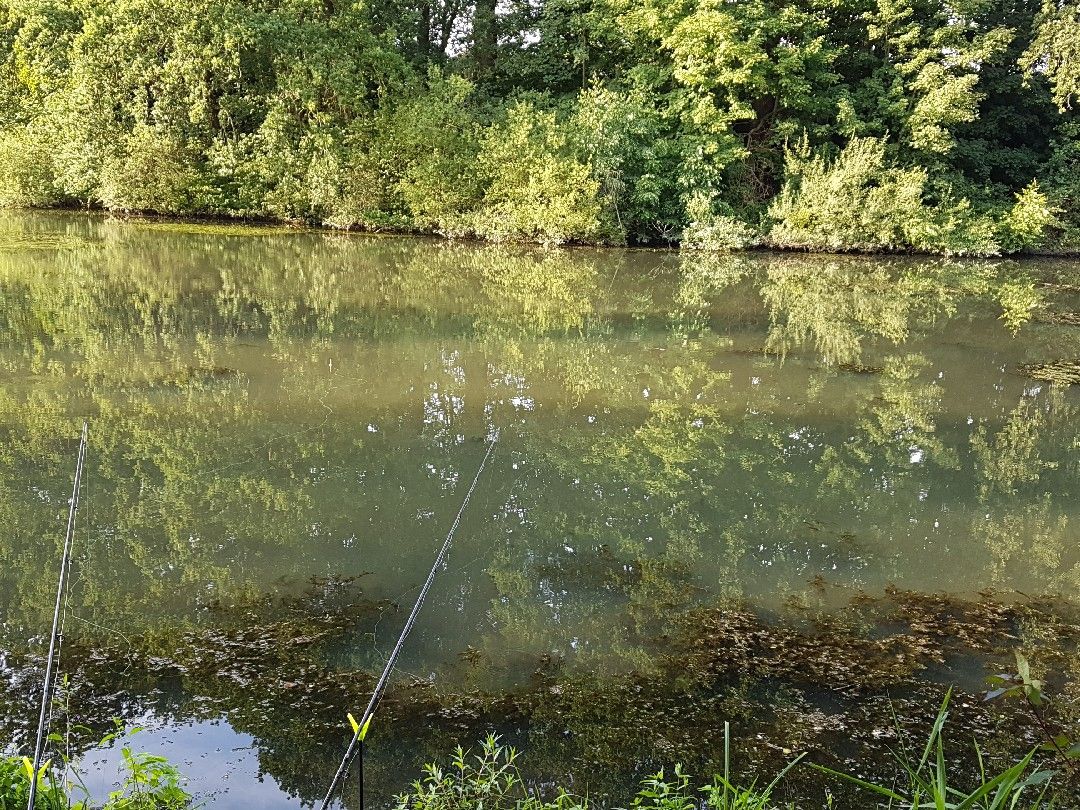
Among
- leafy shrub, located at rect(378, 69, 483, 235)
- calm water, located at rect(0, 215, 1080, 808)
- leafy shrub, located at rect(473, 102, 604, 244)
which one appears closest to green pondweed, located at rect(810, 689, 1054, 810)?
calm water, located at rect(0, 215, 1080, 808)

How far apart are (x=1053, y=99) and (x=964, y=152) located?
2.16 meters

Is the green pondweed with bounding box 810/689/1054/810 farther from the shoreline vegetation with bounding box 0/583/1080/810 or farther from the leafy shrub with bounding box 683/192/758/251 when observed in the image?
the leafy shrub with bounding box 683/192/758/251

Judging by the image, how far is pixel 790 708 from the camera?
322cm

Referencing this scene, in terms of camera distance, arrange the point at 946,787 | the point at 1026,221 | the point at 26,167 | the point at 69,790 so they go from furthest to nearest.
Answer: the point at 26,167, the point at 1026,221, the point at 69,790, the point at 946,787

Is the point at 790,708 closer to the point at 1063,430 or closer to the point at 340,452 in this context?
the point at 340,452

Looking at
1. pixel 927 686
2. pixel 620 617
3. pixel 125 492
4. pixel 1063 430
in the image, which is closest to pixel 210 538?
pixel 125 492

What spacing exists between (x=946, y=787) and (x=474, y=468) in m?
3.96

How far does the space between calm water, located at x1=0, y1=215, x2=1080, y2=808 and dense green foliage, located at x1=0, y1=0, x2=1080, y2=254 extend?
7606mm

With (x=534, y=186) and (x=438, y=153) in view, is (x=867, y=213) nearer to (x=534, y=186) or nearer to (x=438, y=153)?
(x=534, y=186)

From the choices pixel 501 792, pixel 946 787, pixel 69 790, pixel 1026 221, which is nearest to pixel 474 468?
pixel 501 792

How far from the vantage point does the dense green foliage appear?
18.5 metres

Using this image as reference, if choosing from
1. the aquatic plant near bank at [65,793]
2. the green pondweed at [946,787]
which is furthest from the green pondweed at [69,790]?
the green pondweed at [946,787]

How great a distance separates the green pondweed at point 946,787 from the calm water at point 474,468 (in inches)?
47.5

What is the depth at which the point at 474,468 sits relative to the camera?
5570mm
